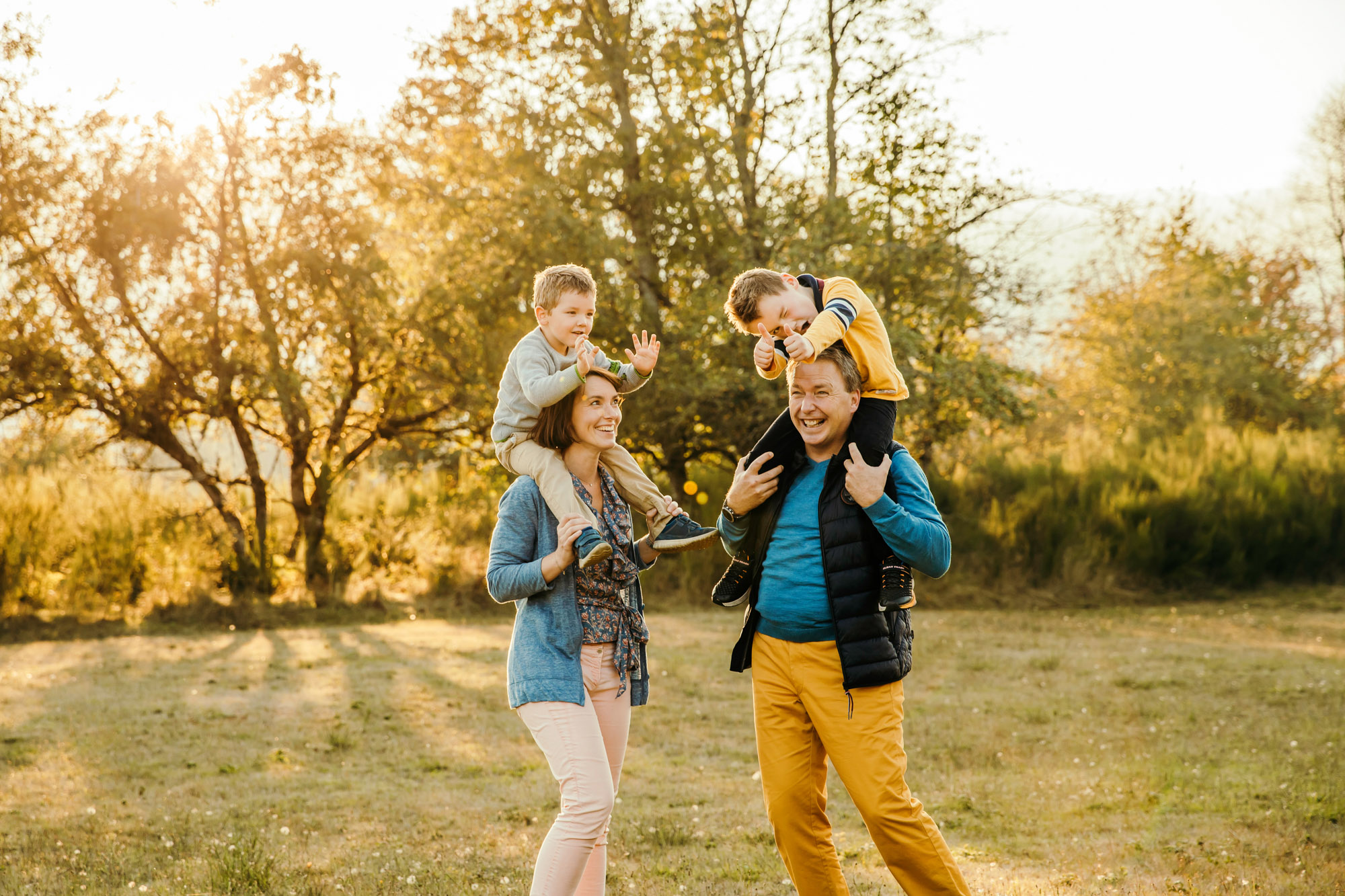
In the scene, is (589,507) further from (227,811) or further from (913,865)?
(227,811)

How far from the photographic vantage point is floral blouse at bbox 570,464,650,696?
321 cm

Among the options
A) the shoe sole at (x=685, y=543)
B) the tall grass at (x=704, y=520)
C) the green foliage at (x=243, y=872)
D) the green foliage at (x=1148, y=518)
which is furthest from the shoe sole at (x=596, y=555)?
the green foliage at (x=1148, y=518)

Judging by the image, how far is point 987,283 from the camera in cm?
1559

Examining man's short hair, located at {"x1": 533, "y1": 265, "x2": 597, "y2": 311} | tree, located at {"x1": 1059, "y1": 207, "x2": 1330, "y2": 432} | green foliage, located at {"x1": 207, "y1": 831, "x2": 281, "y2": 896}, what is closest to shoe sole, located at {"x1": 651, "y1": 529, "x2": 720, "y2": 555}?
man's short hair, located at {"x1": 533, "y1": 265, "x2": 597, "y2": 311}

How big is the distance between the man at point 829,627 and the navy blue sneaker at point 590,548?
40cm

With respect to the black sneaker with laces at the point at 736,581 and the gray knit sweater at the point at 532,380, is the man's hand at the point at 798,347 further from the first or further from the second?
the black sneaker with laces at the point at 736,581

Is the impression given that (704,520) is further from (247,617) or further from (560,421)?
(560,421)

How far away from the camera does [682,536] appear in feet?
10.9

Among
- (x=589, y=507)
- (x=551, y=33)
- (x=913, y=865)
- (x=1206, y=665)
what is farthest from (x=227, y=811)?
(x=551, y=33)

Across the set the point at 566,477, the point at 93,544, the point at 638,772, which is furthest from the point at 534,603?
the point at 93,544

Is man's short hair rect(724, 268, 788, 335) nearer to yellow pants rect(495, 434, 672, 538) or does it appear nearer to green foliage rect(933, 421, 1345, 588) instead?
yellow pants rect(495, 434, 672, 538)

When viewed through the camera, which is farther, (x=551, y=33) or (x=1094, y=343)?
(x=1094, y=343)

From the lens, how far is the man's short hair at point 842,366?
323cm

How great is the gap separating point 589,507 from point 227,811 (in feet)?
12.2
